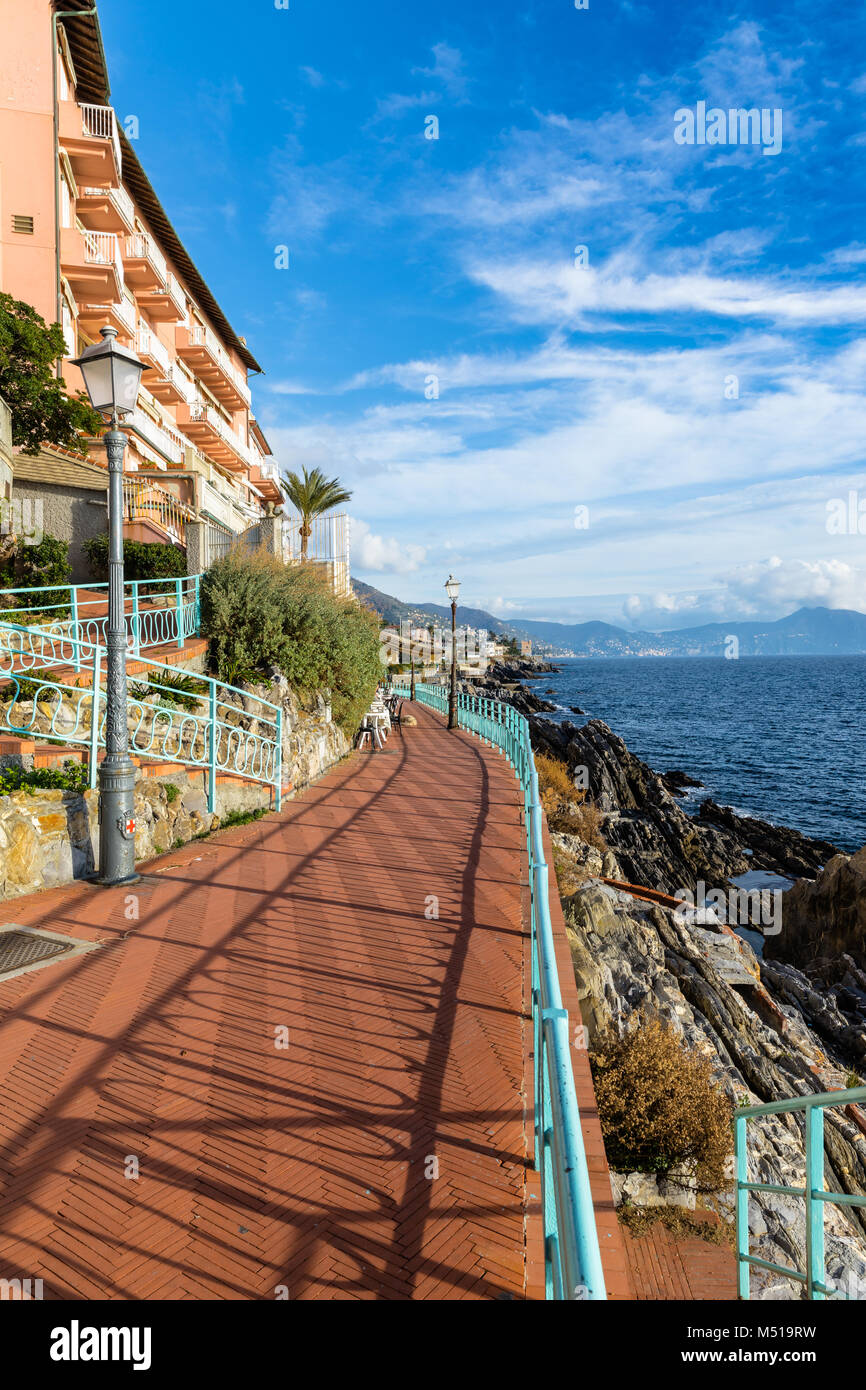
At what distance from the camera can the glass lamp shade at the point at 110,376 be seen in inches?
242

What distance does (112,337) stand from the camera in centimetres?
663

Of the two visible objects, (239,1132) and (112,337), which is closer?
(239,1132)

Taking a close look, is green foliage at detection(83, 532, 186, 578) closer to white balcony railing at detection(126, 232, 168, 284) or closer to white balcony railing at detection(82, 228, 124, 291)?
white balcony railing at detection(82, 228, 124, 291)

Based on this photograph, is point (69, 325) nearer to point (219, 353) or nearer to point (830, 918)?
point (219, 353)

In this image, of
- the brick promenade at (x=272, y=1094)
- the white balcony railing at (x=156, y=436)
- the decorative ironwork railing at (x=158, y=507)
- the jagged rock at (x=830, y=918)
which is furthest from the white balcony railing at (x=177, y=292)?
the jagged rock at (x=830, y=918)

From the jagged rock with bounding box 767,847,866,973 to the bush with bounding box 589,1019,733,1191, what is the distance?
38.3 feet

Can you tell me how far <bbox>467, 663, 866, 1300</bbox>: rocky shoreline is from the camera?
4.68 m

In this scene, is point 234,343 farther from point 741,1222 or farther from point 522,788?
point 741,1222

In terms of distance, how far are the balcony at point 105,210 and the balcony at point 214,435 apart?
22.0 ft

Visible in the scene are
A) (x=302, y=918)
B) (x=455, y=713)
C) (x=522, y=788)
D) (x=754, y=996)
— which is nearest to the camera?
(x=302, y=918)

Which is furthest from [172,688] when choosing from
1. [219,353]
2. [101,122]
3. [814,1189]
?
[219,353]

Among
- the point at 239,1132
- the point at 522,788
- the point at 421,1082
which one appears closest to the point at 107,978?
the point at 239,1132

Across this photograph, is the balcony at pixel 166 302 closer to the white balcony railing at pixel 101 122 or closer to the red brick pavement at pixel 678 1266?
the white balcony railing at pixel 101 122

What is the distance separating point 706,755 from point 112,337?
153 feet
